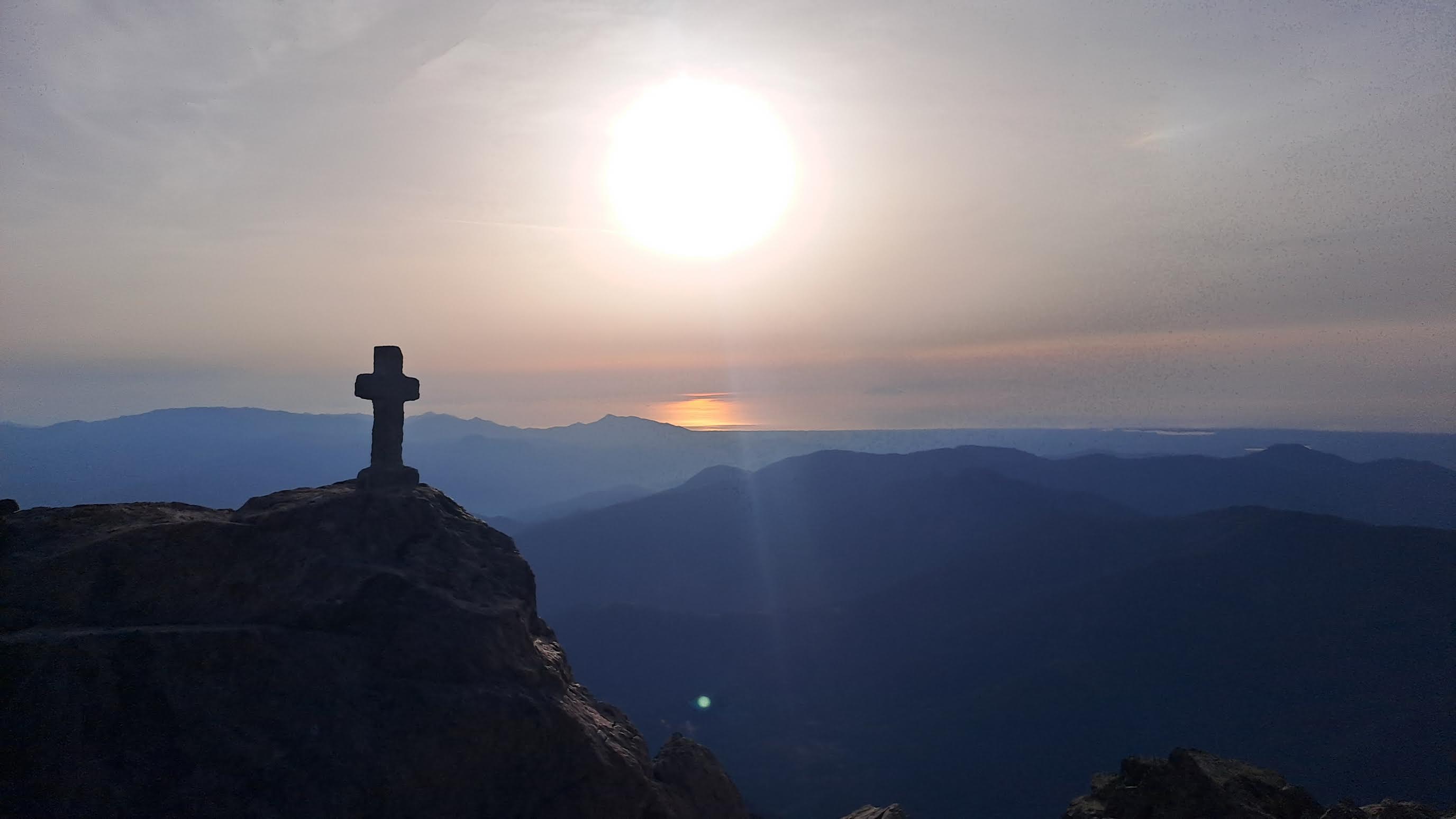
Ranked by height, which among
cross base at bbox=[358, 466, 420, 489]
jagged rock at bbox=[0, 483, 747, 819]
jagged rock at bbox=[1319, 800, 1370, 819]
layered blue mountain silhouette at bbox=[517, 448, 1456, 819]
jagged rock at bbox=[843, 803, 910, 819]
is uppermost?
cross base at bbox=[358, 466, 420, 489]

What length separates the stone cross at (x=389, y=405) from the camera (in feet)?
58.2

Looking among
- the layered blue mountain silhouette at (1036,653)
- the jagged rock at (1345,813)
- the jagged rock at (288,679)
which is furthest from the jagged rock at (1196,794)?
the layered blue mountain silhouette at (1036,653)

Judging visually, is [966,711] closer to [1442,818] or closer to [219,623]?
[1442,818]

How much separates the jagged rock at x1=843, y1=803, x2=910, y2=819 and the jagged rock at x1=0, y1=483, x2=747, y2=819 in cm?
529

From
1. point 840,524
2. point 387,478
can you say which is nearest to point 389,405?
point 387,478

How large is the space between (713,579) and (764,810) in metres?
79.3

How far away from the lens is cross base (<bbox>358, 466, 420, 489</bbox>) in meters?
17.0

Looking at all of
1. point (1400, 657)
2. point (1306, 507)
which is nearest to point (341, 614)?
point (1400, 657)

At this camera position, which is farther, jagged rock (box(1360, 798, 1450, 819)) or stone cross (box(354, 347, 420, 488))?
stone cross (box(354, 347, 420, 488))

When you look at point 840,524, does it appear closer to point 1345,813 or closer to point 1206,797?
point 1206,797

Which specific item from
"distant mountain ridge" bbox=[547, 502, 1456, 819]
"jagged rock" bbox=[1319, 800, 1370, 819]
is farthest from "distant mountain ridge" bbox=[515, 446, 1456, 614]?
"jagged rock" bbox=[1319, 800, 1370, 819]

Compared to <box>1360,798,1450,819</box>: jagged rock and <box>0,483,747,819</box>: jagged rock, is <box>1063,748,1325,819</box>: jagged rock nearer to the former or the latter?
<box>1360,798,1450,819</box>: jagged rock

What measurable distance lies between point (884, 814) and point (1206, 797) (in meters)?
7.35

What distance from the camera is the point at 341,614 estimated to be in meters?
13.5
